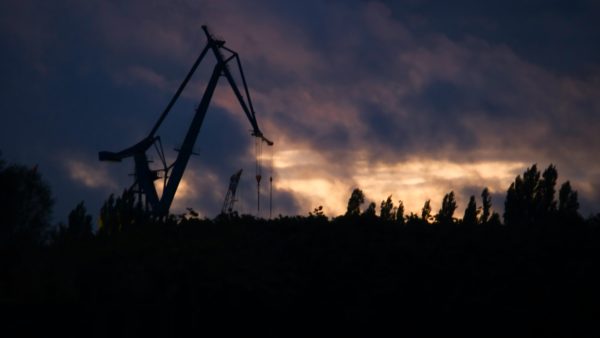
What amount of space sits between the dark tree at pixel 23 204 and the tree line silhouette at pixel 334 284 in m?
34.3

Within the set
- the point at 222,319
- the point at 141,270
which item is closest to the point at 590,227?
the point at 222,319

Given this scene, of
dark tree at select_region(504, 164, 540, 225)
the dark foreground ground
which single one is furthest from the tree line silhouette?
dark tree at select_region(504, 164, 540, 225)

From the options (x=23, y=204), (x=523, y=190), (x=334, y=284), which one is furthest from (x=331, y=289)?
(x=23, y=204)

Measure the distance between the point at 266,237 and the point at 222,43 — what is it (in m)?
48.0

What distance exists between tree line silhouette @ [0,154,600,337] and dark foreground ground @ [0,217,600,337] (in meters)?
0.03

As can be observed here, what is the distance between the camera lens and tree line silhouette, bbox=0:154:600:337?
16469mm

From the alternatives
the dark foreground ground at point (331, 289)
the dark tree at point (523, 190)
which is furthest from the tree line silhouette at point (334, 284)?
the dark tree at point (523, 190)

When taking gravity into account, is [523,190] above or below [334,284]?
above

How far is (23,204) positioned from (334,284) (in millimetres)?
47805

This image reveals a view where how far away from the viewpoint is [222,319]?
16719 millimetres

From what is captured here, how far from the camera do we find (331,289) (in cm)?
1733

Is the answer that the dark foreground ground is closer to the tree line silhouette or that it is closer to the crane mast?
the tree line silhouette

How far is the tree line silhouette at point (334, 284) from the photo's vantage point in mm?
16469

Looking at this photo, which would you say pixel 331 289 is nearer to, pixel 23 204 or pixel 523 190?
pixel 523 190
